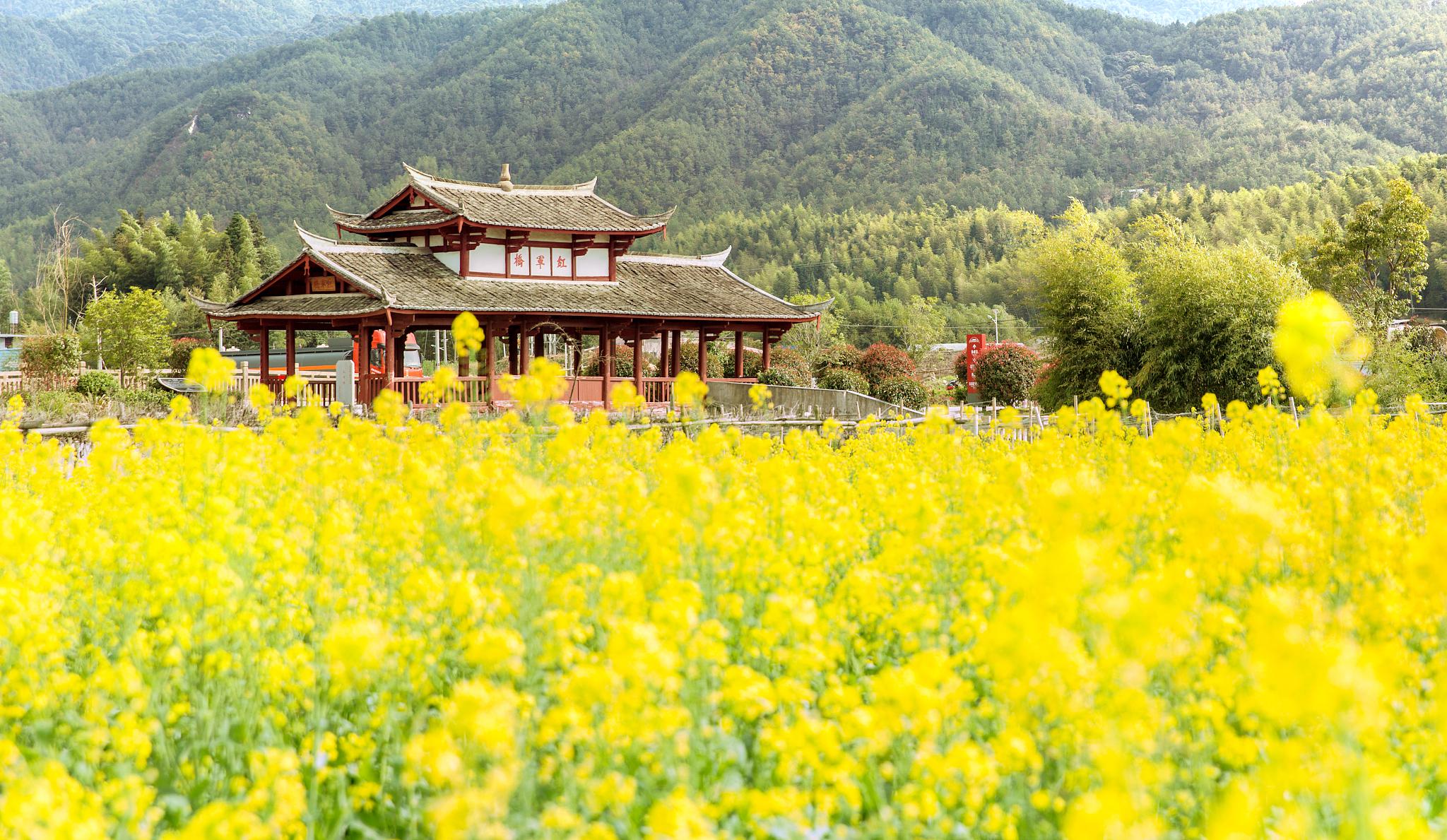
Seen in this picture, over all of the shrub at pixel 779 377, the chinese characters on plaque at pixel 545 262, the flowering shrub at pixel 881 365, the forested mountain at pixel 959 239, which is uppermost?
the forested mountain at pixel 959 239

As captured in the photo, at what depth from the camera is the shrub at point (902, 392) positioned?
25.6 metres

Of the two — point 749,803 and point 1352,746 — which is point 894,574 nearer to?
point 749,803

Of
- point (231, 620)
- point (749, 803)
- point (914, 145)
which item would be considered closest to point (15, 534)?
point (231, 620)

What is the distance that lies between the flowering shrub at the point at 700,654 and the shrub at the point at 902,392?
19.7 meters

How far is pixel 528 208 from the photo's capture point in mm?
23188

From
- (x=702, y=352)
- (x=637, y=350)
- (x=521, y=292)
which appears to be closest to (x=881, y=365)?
(x=702, y=352)

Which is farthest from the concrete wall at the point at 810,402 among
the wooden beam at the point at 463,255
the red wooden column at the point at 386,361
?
the red wooden column at the point at 386,361

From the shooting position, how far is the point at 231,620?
3.79 metres

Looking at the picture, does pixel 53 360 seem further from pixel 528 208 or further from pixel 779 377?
pixel 779 377

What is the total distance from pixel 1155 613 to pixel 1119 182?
10462cm

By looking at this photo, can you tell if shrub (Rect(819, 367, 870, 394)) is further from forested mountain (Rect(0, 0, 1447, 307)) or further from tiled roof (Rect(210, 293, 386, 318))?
forested mountain (Rect(0, 0, 1447, 307))

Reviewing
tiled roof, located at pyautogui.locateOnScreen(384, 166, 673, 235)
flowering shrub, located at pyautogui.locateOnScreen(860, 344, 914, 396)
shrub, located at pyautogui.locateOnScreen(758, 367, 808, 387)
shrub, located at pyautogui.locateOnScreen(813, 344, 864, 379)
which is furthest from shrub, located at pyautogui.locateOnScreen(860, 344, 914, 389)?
tiled roof, located at pyautogui.locateOnScreen(384, 166, 673, 235)

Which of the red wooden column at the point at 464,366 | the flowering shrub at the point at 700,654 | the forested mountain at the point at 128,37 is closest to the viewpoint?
the flowering shrub at the point at 700,654

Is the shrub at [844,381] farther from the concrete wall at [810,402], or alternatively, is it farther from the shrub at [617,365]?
the shrub at [617,365]
